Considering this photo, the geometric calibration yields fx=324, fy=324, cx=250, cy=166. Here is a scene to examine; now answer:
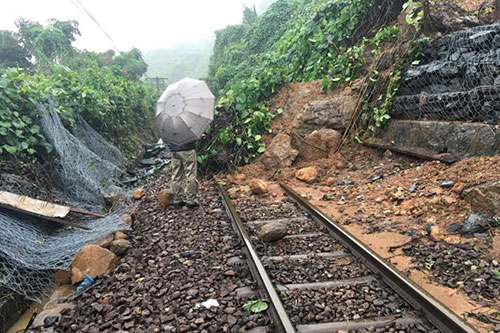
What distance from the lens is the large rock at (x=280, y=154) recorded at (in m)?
7.69

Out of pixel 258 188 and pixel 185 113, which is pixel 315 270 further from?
pixel 185 113

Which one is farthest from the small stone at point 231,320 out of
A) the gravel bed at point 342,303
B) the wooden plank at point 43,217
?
the wooden plank at point 43,217

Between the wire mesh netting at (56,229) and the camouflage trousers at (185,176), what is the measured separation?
42.0 inches

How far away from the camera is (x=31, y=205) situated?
4.80m

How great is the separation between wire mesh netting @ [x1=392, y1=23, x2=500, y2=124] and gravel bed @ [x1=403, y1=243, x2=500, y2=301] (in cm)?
246

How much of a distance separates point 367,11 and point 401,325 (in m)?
9.32

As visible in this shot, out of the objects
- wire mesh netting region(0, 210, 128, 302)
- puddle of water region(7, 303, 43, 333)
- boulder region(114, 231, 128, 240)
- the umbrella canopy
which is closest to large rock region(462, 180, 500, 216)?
the umbrella canopy

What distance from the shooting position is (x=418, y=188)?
16.6 ft

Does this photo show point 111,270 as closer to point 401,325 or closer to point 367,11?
point 401,325

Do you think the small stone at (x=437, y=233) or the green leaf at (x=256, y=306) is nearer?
the green leaf at (x=256, y=306)

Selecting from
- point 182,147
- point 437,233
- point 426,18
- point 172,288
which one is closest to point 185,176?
point 182,147

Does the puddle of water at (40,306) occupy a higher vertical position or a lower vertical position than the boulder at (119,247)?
lower

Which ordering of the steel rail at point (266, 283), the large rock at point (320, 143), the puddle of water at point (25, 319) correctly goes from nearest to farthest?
the steel rail at point (266, 283) → the puddle of water at point (25, 319) → the large rock at point (320, 143)

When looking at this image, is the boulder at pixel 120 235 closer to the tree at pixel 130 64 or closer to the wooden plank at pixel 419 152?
the wooden plank at pixel 419 152
